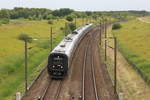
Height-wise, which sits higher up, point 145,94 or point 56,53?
point 56,53

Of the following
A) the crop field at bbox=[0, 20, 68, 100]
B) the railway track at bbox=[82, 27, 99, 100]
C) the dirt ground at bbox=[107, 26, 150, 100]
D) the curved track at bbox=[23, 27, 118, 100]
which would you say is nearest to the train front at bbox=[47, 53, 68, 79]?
the curved track at bbox=[23, 27, 118, 100]

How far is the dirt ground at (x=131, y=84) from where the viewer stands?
35.9 m

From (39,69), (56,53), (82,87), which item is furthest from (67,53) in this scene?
(39,69)

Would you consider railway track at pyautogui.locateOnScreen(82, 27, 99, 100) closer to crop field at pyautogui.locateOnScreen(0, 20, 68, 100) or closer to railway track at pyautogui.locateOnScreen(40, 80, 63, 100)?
railway track at pyautogui.locateOnScreen(40, 80, 63, 100)

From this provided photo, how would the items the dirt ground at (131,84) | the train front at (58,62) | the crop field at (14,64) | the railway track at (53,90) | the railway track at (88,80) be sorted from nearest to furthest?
the railway track at (53,90) < the railway track at (88,80) < the dirt ground at (131,84) < the crop field at (14,64) < the train front at (58,62)

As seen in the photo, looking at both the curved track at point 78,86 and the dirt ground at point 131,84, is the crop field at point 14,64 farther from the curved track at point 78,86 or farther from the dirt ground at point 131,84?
the dirt ground at point 131,84

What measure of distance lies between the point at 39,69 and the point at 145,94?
60.4 feet

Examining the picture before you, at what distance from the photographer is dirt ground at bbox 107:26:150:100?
35.9 metres

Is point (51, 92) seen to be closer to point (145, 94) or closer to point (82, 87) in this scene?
point (82, 87)

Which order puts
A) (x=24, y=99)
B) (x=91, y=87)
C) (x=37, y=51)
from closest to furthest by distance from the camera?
(x=24, y=99) → (x=91, y=87) → (x=37, y=51)

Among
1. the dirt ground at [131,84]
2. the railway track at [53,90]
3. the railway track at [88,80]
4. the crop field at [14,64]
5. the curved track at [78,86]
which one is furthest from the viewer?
the crop field at [14,64]

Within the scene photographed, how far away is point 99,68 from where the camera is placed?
1982 inches

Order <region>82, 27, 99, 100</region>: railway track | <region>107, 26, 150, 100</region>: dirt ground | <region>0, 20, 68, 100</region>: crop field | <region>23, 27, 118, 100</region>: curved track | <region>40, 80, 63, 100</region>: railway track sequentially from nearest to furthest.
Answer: <region>40, 80, 63, 100</region>: railway track
<region>23, 27, 118, 100</region>: curved track
<region>82, 27, 99, 100</region>: railway track
<region>107, 26, 150, 100</region>: dirt ground
<region>0, 20, 68, 100</region>: crop field

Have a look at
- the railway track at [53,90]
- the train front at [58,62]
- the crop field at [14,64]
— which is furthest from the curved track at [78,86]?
the crop field at [14,64]
